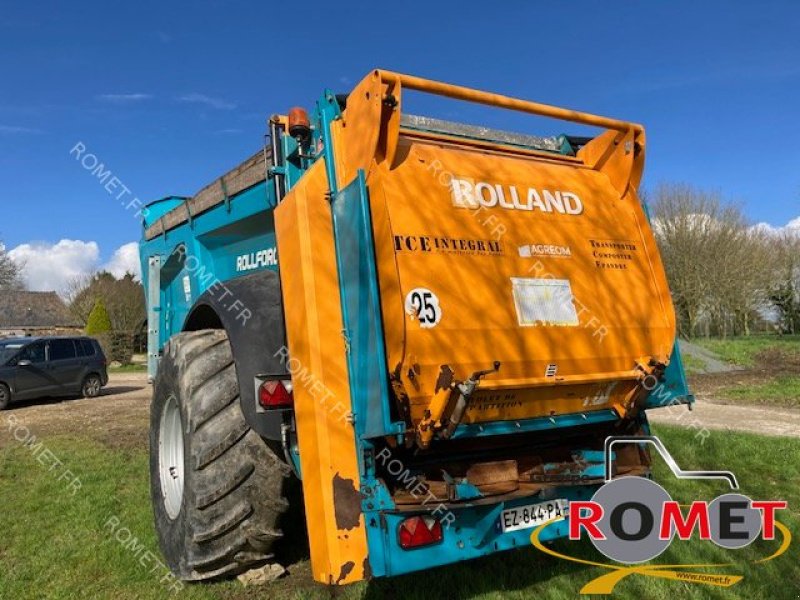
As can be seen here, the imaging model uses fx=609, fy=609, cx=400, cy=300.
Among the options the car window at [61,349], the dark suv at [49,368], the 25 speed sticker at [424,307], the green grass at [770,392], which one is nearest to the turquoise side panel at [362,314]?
the 25 speed sticker at [424,307]

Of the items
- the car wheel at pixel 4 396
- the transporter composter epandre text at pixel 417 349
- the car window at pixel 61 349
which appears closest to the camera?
the transporter composter epandre text at pixel 417 349

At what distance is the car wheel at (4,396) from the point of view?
546 inches

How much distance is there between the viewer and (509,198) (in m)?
3.27

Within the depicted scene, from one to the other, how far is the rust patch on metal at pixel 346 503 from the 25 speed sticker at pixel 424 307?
2.58 feet

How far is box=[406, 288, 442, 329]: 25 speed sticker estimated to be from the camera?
2707 millimetres

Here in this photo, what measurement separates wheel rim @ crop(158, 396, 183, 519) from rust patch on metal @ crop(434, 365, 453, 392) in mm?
2074

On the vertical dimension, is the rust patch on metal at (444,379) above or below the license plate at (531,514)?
above

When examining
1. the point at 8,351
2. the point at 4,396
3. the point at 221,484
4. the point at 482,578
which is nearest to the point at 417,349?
the point at 221,484

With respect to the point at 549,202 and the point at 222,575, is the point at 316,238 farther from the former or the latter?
the point at 222,575

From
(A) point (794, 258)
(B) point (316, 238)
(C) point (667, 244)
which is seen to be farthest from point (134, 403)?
(A) point (794, 258)

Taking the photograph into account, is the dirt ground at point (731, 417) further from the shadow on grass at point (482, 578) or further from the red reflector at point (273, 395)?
the red reflector at point (273, 395)
